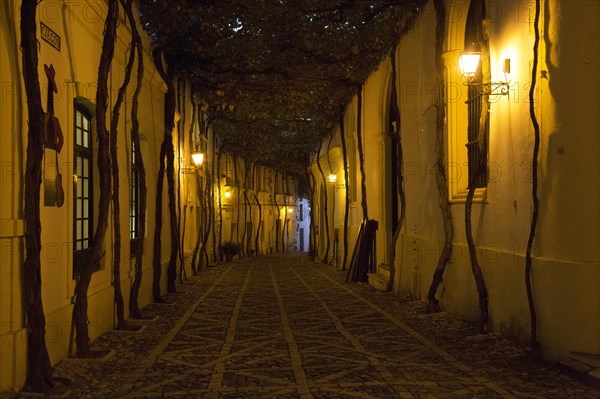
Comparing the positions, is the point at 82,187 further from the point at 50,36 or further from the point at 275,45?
the point at 275,45

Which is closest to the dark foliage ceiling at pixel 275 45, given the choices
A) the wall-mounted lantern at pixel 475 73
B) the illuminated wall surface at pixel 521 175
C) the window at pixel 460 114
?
the illuminated wall surface at pixel 521 175

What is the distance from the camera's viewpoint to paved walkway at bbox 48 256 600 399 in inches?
205

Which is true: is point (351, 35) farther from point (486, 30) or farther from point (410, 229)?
point (486, 30)

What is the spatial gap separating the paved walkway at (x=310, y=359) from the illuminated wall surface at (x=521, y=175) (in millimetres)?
498

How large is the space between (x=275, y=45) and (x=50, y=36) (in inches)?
302

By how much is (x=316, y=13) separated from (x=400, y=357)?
737 centimetres

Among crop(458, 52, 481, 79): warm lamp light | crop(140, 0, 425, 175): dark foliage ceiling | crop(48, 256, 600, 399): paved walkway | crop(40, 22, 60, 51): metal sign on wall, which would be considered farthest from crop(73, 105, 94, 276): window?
crop(458, 52, 481, 79): warm lamp light

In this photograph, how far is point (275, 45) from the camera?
13258 mm

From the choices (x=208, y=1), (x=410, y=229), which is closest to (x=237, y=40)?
(x=208, y=1)

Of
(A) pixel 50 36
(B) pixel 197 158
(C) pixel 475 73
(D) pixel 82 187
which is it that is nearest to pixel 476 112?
(C) pixel 475 73

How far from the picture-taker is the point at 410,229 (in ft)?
37.1

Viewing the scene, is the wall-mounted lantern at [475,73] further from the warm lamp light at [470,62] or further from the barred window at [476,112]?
the barred window at [476,112]

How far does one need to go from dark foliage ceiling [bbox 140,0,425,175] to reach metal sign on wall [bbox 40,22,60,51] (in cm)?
462

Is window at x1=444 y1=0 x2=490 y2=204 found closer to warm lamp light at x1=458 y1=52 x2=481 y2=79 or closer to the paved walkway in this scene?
warm lamp light at x1=458 y1=52 x2=481 y2=79
